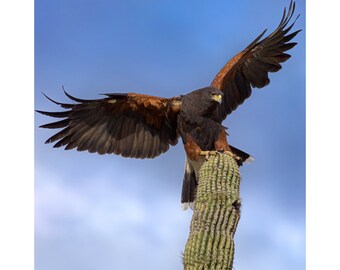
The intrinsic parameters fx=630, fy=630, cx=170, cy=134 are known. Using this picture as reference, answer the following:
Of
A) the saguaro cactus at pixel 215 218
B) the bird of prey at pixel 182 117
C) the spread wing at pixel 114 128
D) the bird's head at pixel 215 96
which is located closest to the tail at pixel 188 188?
the bird of prey at pixel 182 117

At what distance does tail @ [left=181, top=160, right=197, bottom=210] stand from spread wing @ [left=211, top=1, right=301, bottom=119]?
1375 mm

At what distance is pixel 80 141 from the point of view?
951cm

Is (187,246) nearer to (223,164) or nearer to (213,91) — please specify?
(223,164)

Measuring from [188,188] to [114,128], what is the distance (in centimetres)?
149

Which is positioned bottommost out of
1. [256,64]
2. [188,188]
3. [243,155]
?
[188,188]

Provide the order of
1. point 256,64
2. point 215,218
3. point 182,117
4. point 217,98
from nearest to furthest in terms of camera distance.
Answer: point 215,218, point 217,98, point 182,117, point 256,64

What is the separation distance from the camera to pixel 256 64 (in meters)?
10.5

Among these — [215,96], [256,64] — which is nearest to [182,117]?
[215,96]

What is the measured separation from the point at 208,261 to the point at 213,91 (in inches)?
127

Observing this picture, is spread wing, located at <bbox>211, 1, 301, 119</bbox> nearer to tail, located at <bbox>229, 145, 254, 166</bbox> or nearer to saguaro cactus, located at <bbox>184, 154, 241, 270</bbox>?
tail, located at <bbox>229, 145, 254, 166</bbox>

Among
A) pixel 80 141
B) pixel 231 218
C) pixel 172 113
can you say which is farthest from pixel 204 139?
pixel 231 218

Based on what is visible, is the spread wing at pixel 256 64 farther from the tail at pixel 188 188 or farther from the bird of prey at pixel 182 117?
the tail at pixel 188 188

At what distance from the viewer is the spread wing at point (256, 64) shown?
10164 mm

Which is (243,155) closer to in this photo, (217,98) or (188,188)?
(188,188)
